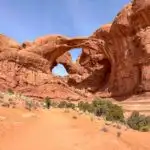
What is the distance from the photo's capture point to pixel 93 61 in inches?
1727

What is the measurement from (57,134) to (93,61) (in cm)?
3583

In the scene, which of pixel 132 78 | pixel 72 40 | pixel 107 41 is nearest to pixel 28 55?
pixel 72 40

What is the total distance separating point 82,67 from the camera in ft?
150

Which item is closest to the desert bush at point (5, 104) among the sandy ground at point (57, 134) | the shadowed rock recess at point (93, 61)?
the sandy ground at point (57, 134)

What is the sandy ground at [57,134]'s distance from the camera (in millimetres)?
7660

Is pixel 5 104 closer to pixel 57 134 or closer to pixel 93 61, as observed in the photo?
pixel 57 134

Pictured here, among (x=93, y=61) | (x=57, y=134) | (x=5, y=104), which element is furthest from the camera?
(x=93, y=61)

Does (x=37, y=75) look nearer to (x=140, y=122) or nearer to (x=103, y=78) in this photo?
(x=103, y=78)

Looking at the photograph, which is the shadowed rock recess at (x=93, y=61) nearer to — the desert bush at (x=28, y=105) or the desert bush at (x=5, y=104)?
the desert bush at (x=28, y=105)

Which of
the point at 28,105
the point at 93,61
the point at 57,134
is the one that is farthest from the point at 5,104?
the point at 93,61

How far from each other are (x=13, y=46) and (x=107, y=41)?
1052 cm

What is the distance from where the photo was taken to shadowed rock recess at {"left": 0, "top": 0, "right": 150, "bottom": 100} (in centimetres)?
3127

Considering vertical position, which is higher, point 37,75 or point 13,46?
point 13,46

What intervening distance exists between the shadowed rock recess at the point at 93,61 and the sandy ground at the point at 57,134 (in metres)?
20.8
